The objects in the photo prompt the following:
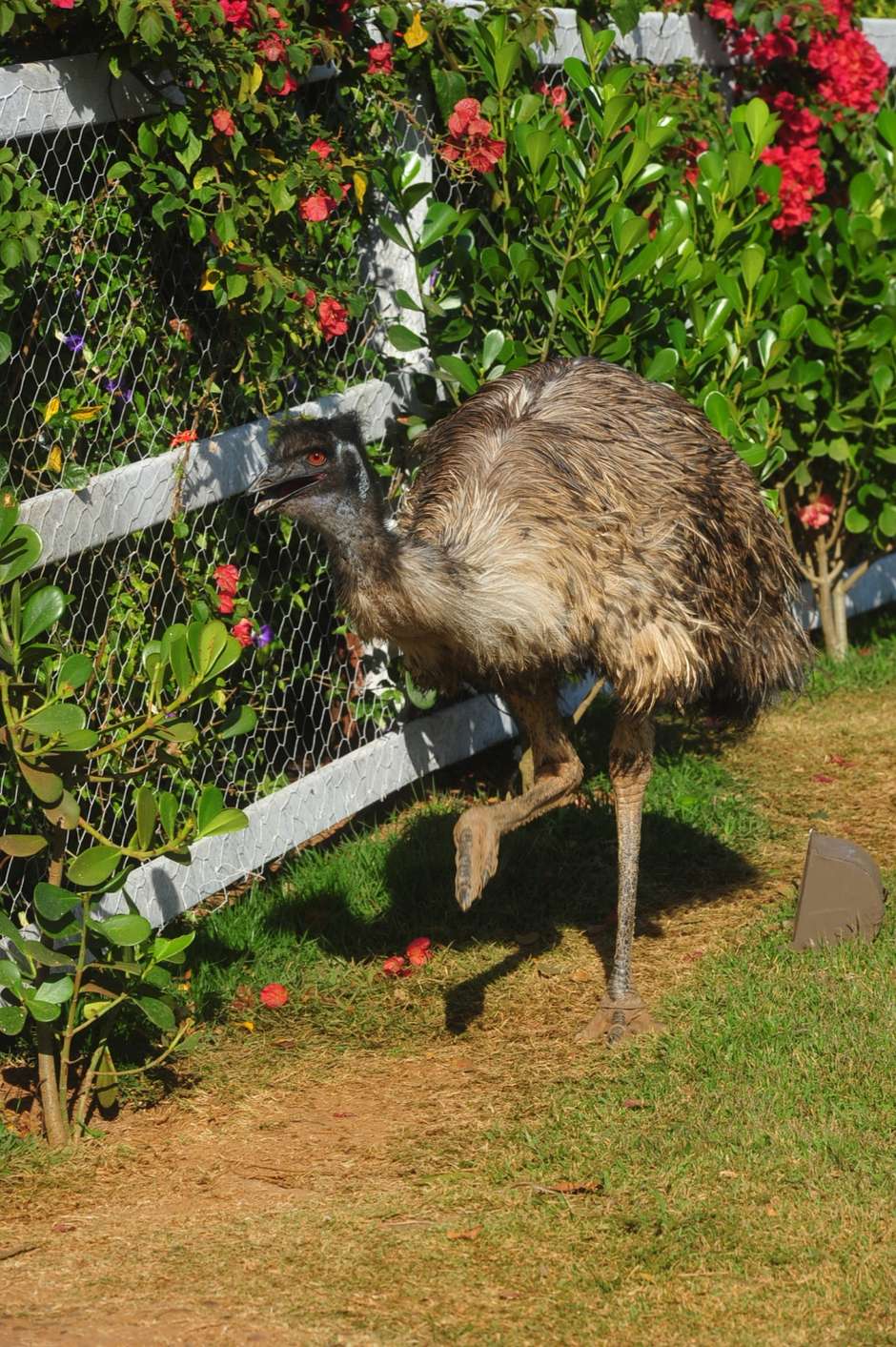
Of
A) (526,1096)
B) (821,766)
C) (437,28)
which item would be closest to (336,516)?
(526,1096)

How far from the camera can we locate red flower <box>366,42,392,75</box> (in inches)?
227

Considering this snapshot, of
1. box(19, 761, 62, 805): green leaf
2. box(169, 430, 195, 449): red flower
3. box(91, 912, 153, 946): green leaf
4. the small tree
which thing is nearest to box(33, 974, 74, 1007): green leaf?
the small tree

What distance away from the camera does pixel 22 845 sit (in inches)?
168

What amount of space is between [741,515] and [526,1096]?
1806 mm

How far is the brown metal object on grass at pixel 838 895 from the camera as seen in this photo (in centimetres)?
546

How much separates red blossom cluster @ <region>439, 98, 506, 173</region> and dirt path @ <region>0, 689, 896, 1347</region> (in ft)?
8.25

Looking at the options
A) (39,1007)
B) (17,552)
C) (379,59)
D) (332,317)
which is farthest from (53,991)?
(379,59)

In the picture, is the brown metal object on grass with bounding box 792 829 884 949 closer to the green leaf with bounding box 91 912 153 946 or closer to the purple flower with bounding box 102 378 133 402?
the green leaf with bounding box 91 912 153 946

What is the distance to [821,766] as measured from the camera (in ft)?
23.6

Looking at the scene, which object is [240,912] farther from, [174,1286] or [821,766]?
[821,766]

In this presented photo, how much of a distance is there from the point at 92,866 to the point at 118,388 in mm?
1520

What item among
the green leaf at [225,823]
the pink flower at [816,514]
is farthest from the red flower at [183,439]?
the pink flower at [816,514]

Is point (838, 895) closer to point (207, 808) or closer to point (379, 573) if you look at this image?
point (379, 573)

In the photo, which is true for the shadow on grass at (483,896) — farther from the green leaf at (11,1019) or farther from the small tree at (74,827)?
the green leaf at (11,1019)
